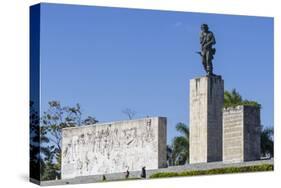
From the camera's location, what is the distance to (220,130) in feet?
59.0

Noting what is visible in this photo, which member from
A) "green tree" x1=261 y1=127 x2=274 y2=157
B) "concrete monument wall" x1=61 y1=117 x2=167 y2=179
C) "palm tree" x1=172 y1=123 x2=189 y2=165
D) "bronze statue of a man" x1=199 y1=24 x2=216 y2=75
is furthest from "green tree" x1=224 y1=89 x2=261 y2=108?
"concrete monument wall" x1=61 y1=117 x2=167 y2=179

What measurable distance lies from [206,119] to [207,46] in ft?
6.13

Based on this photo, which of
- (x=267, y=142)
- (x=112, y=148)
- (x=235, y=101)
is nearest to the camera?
(x=112, y=148)

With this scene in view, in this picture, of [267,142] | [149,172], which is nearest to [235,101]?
[267,142]

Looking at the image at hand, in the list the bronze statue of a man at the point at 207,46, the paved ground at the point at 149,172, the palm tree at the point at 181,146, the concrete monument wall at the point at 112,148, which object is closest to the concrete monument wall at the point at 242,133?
the paved ground at the point at 149,172

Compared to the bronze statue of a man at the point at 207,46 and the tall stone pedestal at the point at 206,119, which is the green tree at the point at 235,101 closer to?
the tall stone pedestal at the point at 206,119

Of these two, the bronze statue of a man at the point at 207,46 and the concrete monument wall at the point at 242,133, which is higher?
the bronze statue of a man at the point at 207,46

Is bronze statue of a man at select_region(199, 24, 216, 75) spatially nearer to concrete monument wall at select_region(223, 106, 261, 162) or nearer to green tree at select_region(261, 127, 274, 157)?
concrete monument wall at select_region(223, 106, 261, 162)

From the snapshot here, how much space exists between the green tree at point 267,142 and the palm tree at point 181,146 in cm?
168

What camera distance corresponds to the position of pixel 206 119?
17.9 meters

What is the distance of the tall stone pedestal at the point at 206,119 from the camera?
17.6 m

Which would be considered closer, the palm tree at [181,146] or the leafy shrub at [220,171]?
the leafy shrub at [220,171]

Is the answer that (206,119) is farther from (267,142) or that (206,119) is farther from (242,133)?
(267,142)

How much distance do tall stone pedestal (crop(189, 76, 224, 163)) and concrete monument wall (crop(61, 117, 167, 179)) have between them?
1.30 meters
